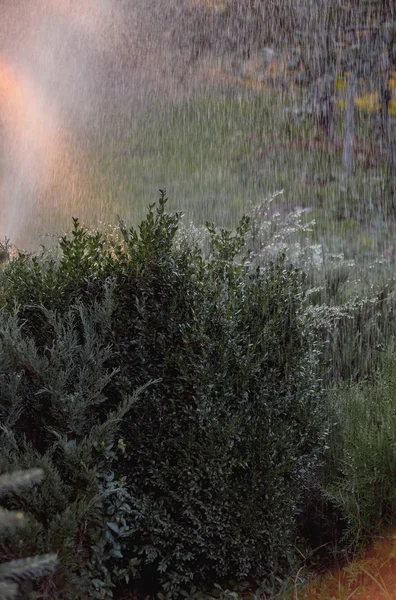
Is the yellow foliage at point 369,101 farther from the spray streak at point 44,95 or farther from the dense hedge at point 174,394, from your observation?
the dense hedge at point 174,394

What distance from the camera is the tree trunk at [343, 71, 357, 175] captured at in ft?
26.3

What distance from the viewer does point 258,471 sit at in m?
2.49

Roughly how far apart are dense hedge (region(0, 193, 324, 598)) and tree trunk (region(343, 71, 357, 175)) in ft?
19.8

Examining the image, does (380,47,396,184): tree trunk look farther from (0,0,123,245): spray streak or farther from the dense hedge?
the dense hedge

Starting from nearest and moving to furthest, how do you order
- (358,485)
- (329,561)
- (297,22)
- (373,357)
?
(358,485)
(329,561)
(373,357)
(297,22)

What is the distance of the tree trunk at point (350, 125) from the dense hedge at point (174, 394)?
19.8 ft

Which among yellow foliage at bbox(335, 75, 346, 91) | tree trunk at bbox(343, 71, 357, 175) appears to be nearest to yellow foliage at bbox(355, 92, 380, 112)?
tree trunk at bbox(343, 71, 357, 175)

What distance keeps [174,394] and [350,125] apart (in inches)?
267

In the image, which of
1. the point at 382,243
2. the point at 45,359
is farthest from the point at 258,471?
the point at 382,243

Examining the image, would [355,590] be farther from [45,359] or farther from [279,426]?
[45,359]

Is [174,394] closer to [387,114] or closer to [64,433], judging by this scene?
[64,433]

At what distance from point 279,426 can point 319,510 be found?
0.68 metres

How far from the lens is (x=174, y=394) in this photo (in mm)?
2455

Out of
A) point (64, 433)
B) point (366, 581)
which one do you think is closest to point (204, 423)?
point (64, 433)
